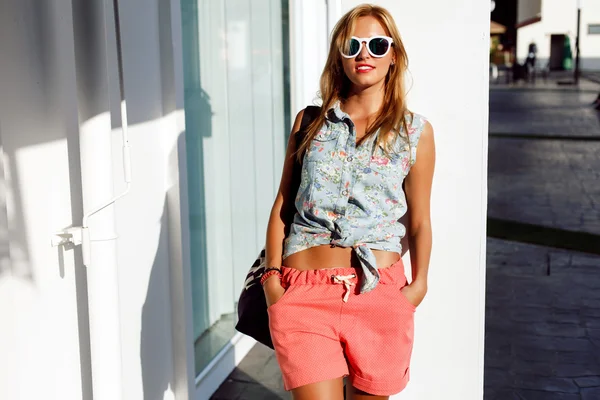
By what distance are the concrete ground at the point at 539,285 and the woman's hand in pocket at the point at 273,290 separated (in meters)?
1.95

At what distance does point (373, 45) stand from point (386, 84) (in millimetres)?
210

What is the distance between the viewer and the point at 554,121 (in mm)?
21094

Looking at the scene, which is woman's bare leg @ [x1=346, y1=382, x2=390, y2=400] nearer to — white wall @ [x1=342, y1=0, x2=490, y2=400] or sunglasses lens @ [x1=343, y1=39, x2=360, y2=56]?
white wall @ [x1=342, y1=0, x2=490, y2=400]

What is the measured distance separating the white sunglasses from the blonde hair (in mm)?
34

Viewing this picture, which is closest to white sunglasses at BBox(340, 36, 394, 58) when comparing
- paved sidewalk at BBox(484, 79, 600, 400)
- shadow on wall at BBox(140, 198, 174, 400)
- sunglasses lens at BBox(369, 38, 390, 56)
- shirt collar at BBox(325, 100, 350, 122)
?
sunglasses lens at BBox(369, 38, 390, 56)

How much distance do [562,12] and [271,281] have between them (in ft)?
176

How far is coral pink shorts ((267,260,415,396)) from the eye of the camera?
2.73m

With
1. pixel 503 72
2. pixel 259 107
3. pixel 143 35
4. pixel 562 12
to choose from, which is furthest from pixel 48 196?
pixel 562 12

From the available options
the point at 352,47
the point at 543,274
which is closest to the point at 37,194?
the point at 352,47

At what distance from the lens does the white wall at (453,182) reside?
3273mm

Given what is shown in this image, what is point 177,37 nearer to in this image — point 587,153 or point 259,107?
point 259,107

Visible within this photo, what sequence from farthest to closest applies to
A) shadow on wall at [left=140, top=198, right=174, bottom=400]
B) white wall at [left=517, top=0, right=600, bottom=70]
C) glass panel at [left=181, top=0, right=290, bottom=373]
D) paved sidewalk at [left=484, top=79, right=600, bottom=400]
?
white wall at [left=517, top=0, right=600, bottom=70]
paved sidewalk at [left=484, top=79, right=600, bottom=400]
glass panel at [left=181, top=0, right=290, bottom=373]
shadow on wall at [left=140, top=198, right=174, bottom=400]

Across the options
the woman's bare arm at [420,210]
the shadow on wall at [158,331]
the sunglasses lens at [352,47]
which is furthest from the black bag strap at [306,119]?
the shadow on wall at [158,331]

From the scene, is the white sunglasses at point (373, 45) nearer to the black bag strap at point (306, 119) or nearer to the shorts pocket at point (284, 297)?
the black bag strap at point (306, 119)
